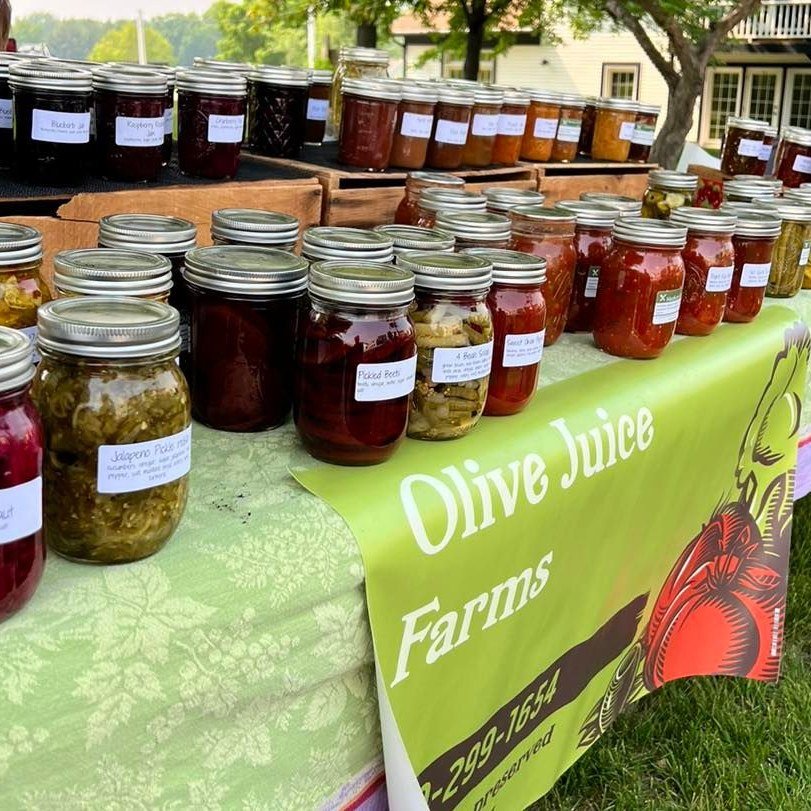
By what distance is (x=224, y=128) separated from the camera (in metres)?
1.60

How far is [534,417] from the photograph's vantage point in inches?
51.6

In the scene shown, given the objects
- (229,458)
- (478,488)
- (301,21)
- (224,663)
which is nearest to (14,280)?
(229,458)

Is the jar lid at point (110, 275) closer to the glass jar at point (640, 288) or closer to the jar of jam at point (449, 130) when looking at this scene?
the glass jar at point (640, 288)

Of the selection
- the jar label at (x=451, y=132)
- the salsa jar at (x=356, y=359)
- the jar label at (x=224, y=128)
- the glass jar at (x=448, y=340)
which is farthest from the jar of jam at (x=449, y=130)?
the salsa jar at (x=356, y=359)

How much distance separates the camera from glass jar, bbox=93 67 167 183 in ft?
4.67

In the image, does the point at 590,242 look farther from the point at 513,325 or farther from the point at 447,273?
the point at 447,273

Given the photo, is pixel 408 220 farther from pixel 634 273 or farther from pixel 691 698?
pixel 691 698

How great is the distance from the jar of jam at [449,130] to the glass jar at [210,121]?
1.65 feet

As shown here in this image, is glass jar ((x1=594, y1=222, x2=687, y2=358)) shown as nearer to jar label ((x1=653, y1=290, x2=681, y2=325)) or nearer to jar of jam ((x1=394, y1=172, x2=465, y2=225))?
jar label ((x1=653, y1=290, x2=681, y2=325))

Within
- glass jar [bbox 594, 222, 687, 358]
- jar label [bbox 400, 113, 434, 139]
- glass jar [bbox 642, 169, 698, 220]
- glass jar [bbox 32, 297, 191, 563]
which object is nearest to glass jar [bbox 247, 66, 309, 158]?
jar label [bbox 400, 113, 434, 139]

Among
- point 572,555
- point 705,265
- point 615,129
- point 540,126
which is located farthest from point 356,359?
point 615,129

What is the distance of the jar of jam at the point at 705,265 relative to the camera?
5.50 ft

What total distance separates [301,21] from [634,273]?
5.16 m

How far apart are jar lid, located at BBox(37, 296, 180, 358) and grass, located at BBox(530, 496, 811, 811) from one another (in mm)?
1319
